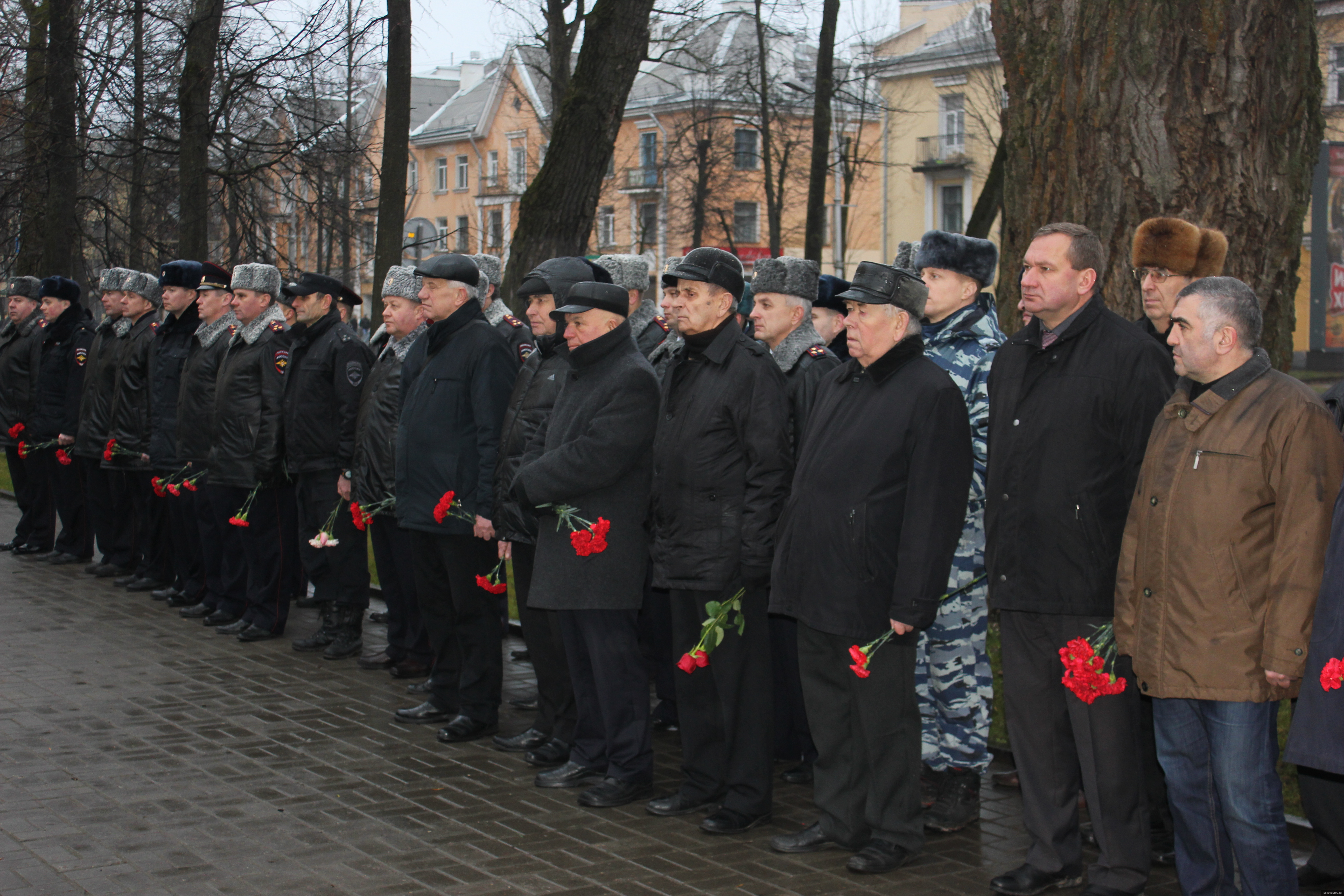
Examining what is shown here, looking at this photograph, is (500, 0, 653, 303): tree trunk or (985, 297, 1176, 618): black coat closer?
(985, 297, 1176, 618): black coat

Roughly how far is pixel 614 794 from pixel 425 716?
5.41 ft

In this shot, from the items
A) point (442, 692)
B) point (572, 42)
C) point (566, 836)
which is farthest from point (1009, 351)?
point (572, 42)

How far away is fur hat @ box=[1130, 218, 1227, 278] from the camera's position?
196 inches

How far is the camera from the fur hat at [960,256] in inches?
214

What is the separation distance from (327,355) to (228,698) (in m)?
2.24

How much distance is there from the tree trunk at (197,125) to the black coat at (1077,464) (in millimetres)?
12194

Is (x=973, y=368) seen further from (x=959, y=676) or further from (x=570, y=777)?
(x=570, y=777)

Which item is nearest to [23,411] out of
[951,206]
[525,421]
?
[525,421]

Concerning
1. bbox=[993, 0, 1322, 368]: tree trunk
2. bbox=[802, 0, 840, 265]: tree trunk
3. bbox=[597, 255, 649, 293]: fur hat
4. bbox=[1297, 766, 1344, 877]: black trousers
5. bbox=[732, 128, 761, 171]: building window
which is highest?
bbox=[732, 128, 761, 171]: building window

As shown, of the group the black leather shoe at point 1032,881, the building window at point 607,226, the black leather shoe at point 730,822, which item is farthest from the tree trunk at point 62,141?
the building window at point 607,226

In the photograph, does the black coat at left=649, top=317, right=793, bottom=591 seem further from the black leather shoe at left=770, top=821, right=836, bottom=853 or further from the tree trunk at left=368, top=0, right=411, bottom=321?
the tree trunk at left=368, top=0, right=411, bottom=321

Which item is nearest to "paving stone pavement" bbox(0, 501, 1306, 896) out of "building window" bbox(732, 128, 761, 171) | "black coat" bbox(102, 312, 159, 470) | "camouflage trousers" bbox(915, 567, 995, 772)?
"camouflage trousers" bbox(915, 567, 995, 772)

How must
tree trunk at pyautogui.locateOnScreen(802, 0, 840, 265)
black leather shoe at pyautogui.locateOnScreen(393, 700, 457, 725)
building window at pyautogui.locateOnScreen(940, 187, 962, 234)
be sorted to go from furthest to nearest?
building window at pyautogui.locateOnScreen(940, 187, 962, 234) → tree trunk at pyautogui.locateOnScreen(802, 0, 840, 265) → black leather shoe at pyautogui.locateOnScreen(393, 700, 457, 725)

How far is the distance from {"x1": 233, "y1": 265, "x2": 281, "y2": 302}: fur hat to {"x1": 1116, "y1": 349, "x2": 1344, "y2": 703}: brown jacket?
261 inches
